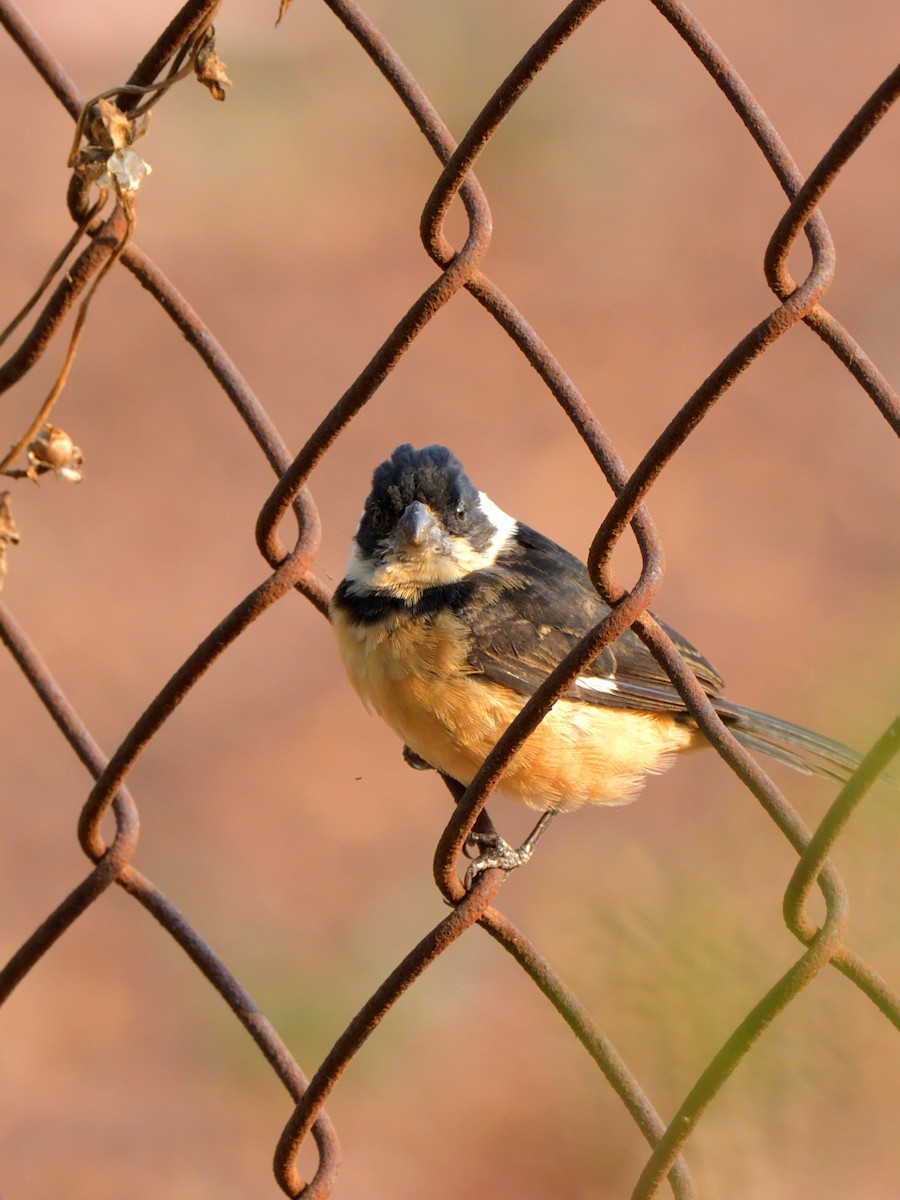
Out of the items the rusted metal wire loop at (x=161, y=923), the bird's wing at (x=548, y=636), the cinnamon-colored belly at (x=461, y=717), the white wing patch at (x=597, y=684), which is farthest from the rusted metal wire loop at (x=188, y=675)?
the white wing patch at (x=597, y=684)

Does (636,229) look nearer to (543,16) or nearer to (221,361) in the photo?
(543,16)

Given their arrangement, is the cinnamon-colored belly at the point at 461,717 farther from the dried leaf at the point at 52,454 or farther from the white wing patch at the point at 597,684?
the dried leaf at the point at 52,454

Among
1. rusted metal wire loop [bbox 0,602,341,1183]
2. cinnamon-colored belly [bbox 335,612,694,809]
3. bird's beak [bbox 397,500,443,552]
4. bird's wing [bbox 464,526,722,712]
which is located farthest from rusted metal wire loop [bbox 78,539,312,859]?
bird's beak [bbox 397,500,443,552]

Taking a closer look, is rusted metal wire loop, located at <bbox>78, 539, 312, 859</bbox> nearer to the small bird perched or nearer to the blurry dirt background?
the blurry dirt background

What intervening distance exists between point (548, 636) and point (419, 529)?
0.41 metres

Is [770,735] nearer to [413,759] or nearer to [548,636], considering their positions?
[548,636]

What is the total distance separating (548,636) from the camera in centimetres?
Result: 347

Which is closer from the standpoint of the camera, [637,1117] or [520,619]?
[637,1117]

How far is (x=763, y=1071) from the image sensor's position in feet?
5.31

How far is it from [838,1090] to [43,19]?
10.5 m

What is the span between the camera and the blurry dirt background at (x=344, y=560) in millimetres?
1668

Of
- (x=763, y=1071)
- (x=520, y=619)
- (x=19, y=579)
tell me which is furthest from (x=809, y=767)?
(x=19, y=579)

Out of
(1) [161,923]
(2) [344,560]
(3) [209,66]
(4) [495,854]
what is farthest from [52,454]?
(2) [344,560]

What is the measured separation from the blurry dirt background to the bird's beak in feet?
3.05
